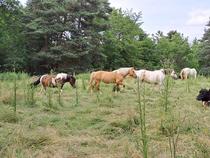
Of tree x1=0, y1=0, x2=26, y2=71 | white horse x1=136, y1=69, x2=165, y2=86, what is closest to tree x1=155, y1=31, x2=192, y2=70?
tree x1=0, y1=0, x2=26, y2=71

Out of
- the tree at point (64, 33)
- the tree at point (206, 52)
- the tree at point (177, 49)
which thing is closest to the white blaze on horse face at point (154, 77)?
the tree at point (64, 33)

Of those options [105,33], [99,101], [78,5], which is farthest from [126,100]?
[105,33]

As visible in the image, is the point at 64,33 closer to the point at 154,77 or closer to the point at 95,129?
the point at 154,77

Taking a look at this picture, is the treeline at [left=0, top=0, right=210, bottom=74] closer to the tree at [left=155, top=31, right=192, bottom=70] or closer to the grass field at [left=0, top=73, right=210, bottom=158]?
the tree at [left=155, top=31, right=192, bottom=70]

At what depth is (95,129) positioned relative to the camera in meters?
7.37

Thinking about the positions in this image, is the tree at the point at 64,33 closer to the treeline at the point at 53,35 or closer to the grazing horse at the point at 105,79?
the treeline at the point at 53,35

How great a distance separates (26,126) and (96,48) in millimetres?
27712

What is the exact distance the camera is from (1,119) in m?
7.57

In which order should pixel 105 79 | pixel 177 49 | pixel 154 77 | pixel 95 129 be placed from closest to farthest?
pixel 95 129 → pixel 105 79 → pixel 154 77 → pixel 177 49

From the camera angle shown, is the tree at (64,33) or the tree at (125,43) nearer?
the tree at (64,33)

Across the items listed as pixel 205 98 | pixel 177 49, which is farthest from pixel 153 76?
pixel 177 49

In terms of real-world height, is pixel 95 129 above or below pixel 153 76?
below

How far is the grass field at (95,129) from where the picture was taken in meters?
5.52

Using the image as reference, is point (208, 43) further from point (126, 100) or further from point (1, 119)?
point (1, 119)
